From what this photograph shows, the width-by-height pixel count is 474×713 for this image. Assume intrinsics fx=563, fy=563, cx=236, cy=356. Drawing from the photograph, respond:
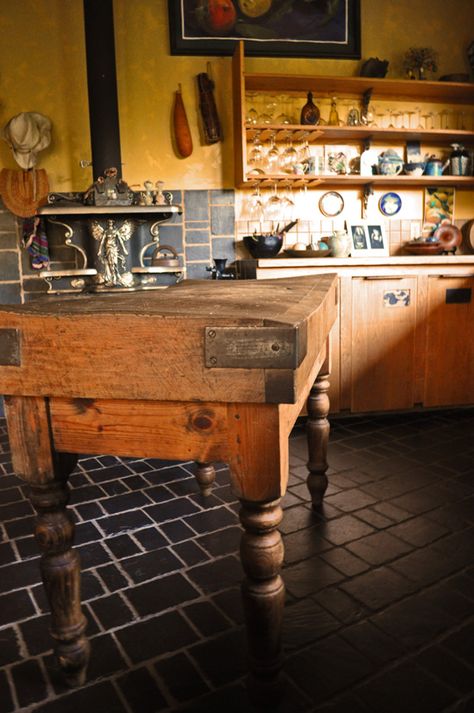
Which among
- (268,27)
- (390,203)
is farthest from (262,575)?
(268,27)

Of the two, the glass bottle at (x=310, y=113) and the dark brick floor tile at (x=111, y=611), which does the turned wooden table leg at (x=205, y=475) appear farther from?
the glass bottle at (x=310, y=113)

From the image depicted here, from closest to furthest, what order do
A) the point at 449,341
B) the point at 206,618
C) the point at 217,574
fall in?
the point at 206,618, the point at 217,574, the point at 449,341

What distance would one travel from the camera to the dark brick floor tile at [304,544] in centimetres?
203

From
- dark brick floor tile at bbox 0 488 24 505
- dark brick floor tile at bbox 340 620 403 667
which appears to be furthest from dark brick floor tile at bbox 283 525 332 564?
dark brick floor tile at bbox 0 488 24 505

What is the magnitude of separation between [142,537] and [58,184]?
309cm

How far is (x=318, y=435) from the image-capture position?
91.5 inches

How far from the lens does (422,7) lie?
15.0 ft

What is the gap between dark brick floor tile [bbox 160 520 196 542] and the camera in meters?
2.20

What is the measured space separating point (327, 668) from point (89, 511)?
4.40 feet

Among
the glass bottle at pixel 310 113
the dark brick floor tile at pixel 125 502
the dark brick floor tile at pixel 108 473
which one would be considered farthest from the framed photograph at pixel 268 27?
the dark brick floor tile at pixel 125 502

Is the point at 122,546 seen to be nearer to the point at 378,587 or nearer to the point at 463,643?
the point at 378,587

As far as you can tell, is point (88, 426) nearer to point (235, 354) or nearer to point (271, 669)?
point (235, 354)

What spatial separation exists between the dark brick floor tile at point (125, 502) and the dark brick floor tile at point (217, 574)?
615 millimetres

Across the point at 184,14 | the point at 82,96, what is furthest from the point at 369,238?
the point at 82,96
